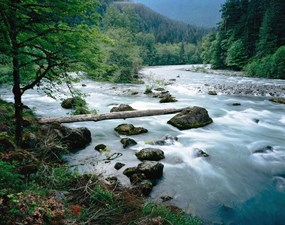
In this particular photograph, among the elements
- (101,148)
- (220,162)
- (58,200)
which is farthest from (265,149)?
(58,200)

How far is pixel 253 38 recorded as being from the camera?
156 feet

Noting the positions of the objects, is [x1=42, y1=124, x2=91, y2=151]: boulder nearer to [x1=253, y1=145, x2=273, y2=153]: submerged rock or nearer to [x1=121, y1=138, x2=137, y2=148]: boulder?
[x1=121, y1=138, x2=137, y2=148]: boulder

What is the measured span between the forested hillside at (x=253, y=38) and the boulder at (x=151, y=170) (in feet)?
104

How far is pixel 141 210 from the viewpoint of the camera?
4965 mm

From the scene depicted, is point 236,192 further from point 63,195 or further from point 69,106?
point 69,106

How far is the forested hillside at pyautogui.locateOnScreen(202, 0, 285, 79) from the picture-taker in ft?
115

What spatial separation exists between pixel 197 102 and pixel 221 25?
4613 cm

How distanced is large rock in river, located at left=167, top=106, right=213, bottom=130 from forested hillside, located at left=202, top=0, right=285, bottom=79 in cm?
2492

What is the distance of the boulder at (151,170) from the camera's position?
751 centimetres

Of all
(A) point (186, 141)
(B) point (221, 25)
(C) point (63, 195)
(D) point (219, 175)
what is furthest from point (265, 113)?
(B) point (221, 25)

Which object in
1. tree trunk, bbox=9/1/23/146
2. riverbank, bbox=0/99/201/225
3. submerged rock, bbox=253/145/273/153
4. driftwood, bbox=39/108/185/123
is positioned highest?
tree trunk, bbox=9/1/23/146

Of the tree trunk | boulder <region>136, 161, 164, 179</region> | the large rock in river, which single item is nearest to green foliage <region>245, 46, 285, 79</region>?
the large rock in river

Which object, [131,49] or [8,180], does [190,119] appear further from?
[131,49]

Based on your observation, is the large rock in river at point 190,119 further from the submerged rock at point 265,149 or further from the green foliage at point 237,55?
the green foliage at point 237,55
